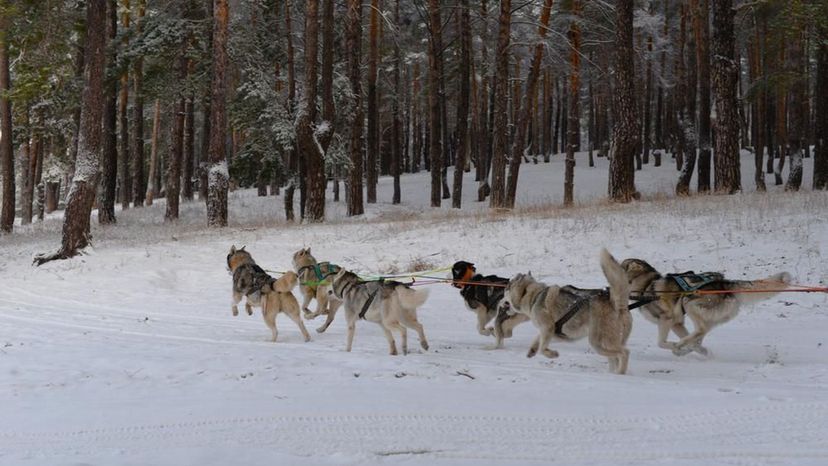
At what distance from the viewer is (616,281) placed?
579 cm

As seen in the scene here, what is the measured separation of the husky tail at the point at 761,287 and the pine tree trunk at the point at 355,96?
52.1 ft

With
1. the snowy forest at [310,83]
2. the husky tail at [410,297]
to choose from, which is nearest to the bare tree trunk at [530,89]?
the snowy forest at [310,83]

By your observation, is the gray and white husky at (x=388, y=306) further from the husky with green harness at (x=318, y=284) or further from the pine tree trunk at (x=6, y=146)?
the pine tree trunk at (x=6, y=146)

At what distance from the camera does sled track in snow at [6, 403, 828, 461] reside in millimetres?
4094

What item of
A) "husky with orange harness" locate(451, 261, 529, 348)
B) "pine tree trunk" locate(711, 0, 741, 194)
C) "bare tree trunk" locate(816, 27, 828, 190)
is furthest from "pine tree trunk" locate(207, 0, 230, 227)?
"bare tree trunk" locate(816, 27, 828, 190)

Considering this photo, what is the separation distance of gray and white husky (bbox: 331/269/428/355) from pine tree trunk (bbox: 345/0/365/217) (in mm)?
14127

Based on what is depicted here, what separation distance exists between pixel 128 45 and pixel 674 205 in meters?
17.1

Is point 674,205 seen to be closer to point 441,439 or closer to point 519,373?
point 519,373

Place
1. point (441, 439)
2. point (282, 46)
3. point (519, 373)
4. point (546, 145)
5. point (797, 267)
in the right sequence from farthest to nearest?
point (546, 145)
point (282, 46)
point (797, 267)
point (519, 373)
point (441, 439)

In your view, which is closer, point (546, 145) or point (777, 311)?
point (777, 311)

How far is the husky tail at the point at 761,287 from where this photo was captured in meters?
6.15

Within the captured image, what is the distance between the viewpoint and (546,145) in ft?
149

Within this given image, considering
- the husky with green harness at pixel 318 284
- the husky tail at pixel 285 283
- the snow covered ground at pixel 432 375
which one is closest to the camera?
the snow covered ground at pixel 432 375

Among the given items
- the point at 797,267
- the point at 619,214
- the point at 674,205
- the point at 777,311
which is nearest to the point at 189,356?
the point at 777,311
